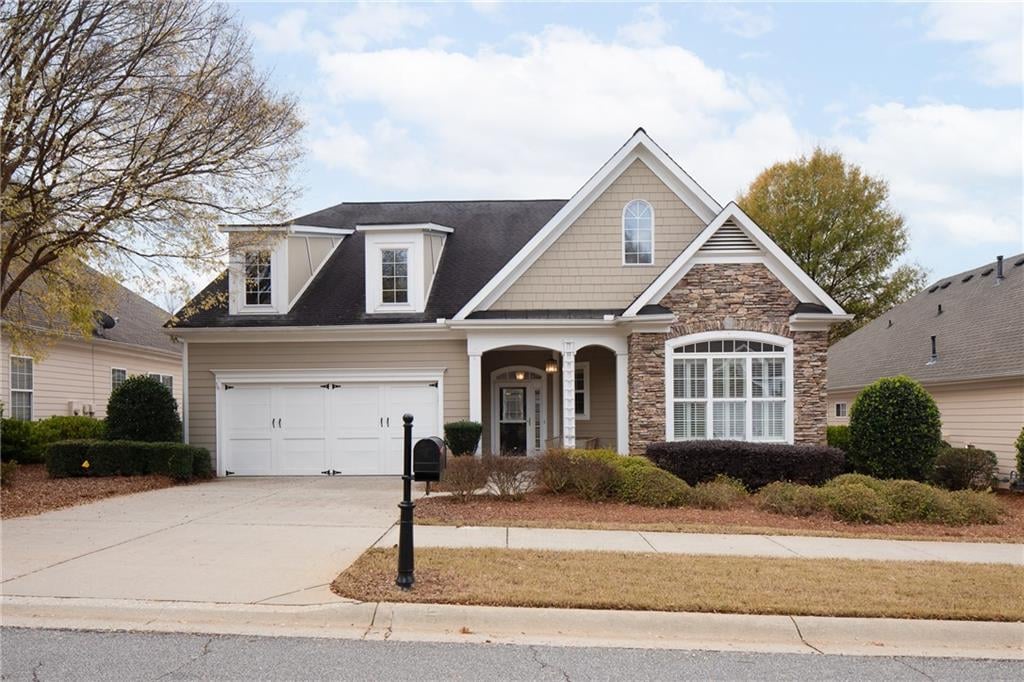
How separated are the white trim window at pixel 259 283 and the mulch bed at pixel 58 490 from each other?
4684 millimetres

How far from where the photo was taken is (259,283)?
18719mm

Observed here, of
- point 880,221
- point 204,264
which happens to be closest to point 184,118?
point 204,264

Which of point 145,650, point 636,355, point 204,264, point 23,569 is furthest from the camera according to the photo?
point 636,355

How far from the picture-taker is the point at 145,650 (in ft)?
19.4

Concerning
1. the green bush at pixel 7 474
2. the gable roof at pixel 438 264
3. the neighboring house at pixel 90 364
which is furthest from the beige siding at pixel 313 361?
the green bush at pixel 7 474

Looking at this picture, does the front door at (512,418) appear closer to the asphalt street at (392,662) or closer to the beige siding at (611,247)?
the beige siding at (611,247)

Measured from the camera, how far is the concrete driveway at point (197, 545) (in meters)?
7.28

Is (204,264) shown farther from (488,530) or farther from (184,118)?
(488,530)

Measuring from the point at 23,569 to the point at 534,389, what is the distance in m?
12.8

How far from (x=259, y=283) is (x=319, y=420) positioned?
11.8 feet

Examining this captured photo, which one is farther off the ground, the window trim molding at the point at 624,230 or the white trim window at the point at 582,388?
the window trim molding at the point at 624,230

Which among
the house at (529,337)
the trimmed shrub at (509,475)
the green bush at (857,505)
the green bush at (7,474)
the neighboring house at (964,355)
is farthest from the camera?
the neighboring house at (964,355)

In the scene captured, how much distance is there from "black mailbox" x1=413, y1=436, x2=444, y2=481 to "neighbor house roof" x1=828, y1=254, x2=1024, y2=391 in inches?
558

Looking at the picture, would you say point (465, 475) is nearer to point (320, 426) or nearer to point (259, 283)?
point (320, 426)
